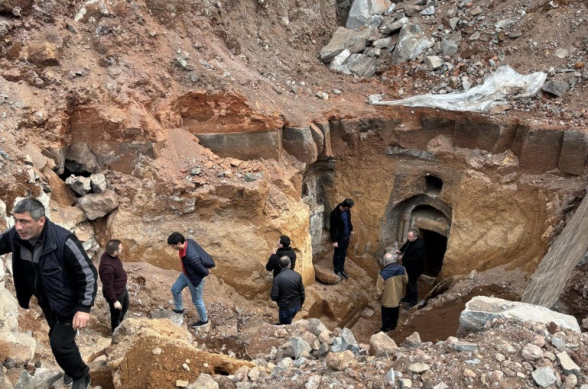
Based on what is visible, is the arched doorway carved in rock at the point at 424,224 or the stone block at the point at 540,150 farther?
the arched doorway carved in rock at the point at 424,224

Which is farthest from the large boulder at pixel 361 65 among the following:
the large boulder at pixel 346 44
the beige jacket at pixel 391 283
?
the beige jacket at pixel 391 283

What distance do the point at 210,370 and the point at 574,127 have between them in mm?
7677

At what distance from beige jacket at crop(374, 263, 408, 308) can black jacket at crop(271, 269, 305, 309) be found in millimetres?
1569

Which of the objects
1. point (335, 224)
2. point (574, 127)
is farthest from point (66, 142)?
point (574, 127)

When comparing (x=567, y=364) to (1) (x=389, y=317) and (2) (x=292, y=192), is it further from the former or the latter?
(2) (x=292, y=192)

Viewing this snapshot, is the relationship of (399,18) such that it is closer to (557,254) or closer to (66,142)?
(557,254)

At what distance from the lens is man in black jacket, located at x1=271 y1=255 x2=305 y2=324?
6.32 meters

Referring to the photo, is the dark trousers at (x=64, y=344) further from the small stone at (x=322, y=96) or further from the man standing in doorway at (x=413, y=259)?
the small stone at (x=322, y=96)

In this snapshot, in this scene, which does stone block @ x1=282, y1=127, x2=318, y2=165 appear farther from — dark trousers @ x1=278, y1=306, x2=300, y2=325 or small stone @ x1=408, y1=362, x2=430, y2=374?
small stone @ x1=408, y1=362, x2=430, y2=374

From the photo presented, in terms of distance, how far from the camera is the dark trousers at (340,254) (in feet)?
31.7

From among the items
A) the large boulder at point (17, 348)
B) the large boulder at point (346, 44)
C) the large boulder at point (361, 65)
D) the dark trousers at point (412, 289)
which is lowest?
the dark trousers at point (412, 289)

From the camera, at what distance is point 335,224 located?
946 cm

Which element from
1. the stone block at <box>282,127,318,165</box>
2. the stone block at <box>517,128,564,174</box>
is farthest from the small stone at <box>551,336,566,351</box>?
the stone block at <box>282,127,318,165</box>

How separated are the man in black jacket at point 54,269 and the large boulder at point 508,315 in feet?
11.5
